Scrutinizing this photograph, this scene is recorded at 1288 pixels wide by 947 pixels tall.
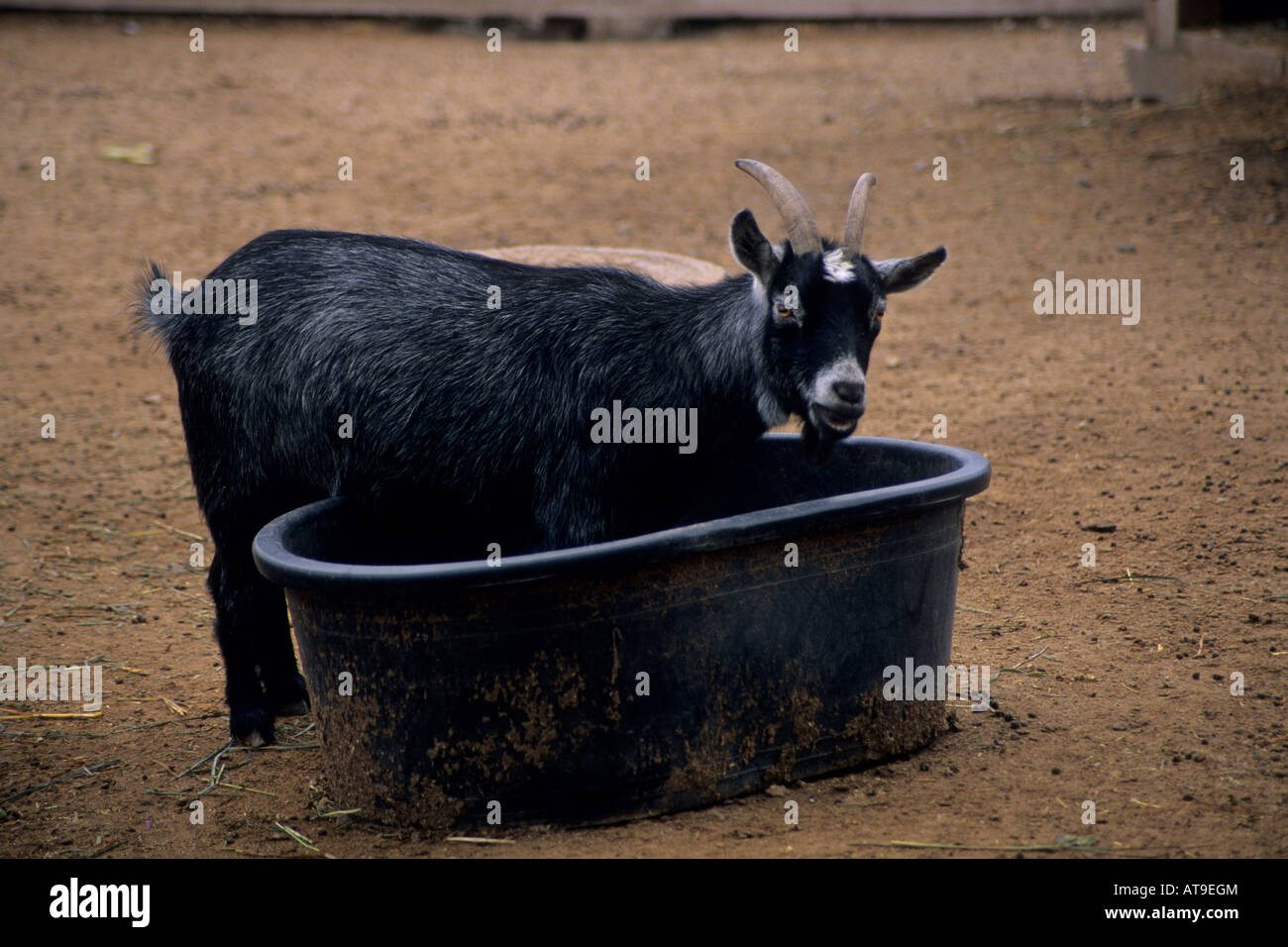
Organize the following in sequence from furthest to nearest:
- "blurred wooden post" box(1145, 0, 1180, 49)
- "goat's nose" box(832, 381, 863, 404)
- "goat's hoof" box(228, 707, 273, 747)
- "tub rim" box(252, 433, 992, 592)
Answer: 1. "blurred wooden post" box(1145, 0, 1180, 49)
2. "goat's hoof" box(228, 707, 273, 747)
3. "goat's nose" box(832, 381, 863, 404)
4. "tub rim" box(252, 433, 992, 592)

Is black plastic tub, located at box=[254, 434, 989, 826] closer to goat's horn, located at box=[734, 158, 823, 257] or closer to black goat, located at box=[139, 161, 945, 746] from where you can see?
black goat, located at box=[139, 161, 945, 746]

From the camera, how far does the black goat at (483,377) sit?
3.83 meters

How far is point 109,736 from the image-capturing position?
423 cm

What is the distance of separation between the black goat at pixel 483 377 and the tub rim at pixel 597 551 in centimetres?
35

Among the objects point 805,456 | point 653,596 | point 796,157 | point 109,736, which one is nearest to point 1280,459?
point 805,456

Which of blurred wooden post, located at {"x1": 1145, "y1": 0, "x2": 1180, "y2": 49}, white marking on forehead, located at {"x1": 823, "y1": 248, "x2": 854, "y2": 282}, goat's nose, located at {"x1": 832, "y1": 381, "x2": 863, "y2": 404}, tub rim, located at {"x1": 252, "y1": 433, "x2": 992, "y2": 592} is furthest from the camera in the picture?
blurred wooden post, located at {"x1": 1145, "y1": 0, "x2": 1180, "y2": 49}

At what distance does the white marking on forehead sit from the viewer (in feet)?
12.1

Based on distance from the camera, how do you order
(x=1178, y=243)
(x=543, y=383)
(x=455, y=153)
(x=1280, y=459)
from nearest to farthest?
(x=543, y=383)
(x=1280, y=459)
(x=1178, y=243)
(x=455, y=153)

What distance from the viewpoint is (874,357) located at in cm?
752

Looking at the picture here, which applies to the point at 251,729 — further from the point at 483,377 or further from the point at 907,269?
the point at 907,269

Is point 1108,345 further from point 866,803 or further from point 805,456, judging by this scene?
point 866,803

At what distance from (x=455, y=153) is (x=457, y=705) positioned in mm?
9289

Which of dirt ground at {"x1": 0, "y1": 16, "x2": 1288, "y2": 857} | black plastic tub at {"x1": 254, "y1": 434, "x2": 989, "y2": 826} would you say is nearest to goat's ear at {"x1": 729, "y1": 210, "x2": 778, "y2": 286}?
black plastic tub at {"x1": 254, "y1": 434, "x2": 989, "y2": 826}

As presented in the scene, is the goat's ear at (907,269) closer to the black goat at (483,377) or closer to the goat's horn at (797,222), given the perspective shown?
the black goat at (483,377)
